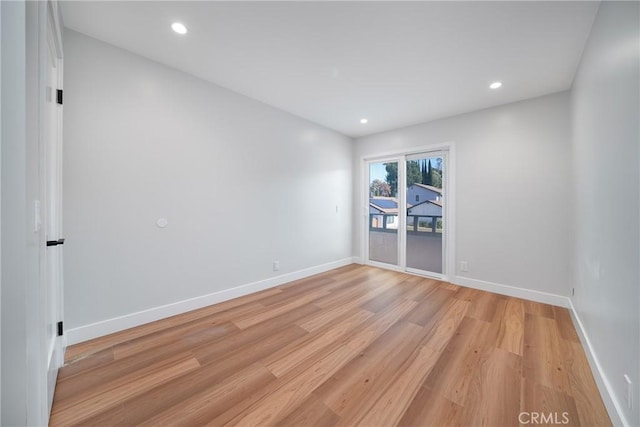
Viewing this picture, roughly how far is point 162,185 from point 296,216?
1798mm

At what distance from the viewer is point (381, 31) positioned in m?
1.83

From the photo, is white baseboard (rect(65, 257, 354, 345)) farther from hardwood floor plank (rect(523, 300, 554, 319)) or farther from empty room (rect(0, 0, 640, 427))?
hardwood floor plank (rect(523, 300, 554, 319))

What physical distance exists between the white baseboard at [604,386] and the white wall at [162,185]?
3.03 m

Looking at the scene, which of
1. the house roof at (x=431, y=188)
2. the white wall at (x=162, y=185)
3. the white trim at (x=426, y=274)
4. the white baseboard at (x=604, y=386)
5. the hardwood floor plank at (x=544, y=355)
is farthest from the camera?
the house roof at (x=431, y=188)

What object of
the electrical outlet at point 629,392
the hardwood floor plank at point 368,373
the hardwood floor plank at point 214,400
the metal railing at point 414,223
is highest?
the metal railing at point 414,223

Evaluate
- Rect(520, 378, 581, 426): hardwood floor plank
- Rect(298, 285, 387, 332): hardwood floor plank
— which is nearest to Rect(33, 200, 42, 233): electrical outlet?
Rect(298, 285, 387, 332): hardwood floor plank

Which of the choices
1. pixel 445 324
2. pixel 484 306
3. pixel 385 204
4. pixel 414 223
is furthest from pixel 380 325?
pixel 385 204

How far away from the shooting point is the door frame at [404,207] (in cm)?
346

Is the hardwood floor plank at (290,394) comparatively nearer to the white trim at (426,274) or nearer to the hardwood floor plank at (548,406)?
the hardwood floor plank at (548,406)

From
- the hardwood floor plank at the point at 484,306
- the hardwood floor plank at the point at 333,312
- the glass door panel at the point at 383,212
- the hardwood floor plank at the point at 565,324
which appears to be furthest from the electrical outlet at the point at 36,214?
the glass door panel at the point at 383,212

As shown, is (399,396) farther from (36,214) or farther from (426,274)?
(426,274)

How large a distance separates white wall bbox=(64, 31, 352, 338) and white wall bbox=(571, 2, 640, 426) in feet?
9.93

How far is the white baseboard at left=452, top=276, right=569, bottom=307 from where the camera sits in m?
2.69

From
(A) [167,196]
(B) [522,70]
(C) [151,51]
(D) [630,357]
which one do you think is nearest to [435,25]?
(B) [522,70]
